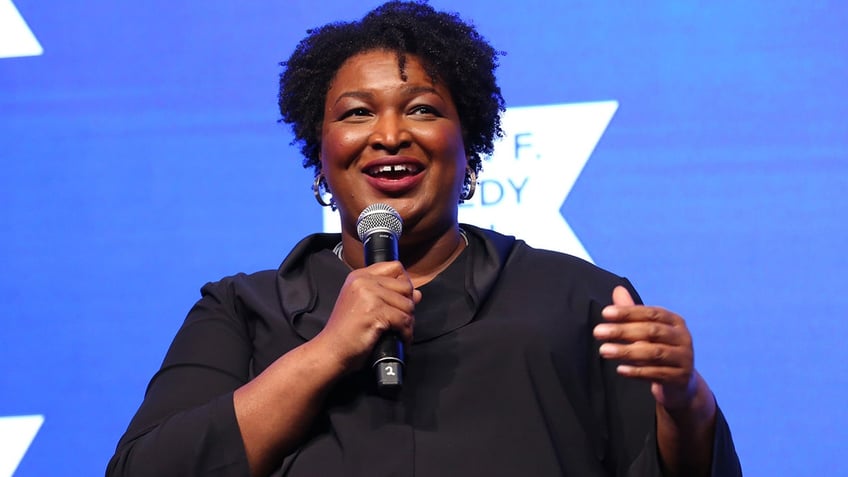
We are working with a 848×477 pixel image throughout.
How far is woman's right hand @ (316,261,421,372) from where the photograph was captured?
50.5 inches

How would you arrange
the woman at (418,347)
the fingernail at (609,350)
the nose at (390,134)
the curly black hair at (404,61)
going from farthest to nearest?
the curly black hair at (404,61), the nose at (390,134), the woman at (418,347), the fingernail at (609,350)

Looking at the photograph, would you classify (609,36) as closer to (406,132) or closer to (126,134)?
(406,132)

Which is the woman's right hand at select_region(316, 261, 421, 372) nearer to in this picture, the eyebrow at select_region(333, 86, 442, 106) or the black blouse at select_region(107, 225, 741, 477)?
the black blouse at select_region(107, 225, 741, 477)

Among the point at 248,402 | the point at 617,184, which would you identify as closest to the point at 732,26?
the point at 617,184

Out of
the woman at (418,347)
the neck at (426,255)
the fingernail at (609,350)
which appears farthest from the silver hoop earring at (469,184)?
the fingernail at (609,350)

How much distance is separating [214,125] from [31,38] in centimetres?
47

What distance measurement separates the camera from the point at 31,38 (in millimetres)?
2334

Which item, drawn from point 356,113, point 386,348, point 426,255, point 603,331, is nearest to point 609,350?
point 603,331

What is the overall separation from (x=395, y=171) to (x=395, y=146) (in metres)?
0.04

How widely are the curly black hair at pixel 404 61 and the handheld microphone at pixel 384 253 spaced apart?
0.30m

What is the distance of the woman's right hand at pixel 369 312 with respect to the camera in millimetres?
1283

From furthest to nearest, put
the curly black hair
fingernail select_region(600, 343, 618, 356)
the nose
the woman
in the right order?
the curly black hair
the nose
the woman
fingernail select_region(600, 343, 618, 356)

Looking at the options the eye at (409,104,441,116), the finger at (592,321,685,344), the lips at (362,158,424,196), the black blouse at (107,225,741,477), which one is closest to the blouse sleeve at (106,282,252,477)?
the black blouse at (107,225,741,477)

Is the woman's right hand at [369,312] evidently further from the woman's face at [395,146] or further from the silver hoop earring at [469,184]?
Answer: the silver hoop earring at [469,184]
